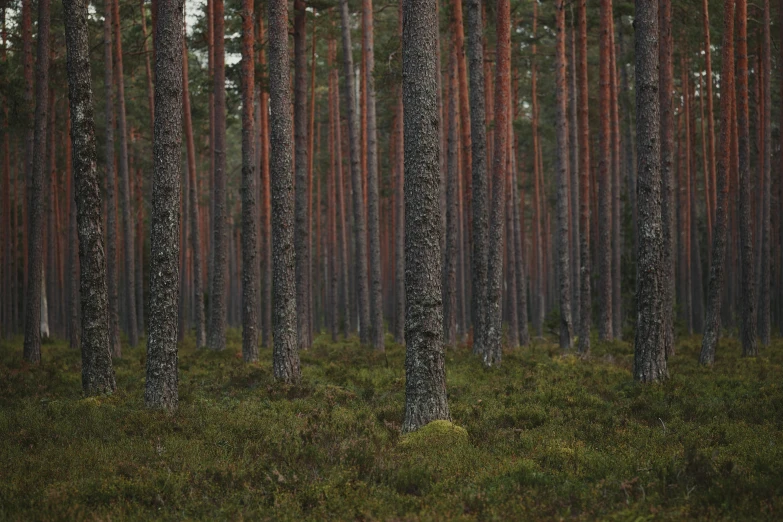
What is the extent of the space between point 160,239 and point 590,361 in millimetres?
11473

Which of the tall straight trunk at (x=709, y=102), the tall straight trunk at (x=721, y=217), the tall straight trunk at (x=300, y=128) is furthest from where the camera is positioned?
the tall straight trunk at (x=709, y=102)

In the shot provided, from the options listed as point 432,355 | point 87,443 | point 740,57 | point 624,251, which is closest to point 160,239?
point 87,443

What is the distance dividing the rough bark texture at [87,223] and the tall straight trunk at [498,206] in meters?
8.47

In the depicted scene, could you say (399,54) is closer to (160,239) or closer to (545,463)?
(160,239)

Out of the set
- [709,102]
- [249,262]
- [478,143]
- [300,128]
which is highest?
[709,102]

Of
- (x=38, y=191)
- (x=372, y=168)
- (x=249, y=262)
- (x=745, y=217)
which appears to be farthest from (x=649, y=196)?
(x=38, y=191)

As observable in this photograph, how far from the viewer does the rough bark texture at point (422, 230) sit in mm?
9070

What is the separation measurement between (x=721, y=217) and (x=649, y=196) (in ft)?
17.4

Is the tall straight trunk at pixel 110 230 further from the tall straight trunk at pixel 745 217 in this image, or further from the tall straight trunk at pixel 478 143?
the tall straight trunk at pixel 745 217

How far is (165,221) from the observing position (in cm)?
1078

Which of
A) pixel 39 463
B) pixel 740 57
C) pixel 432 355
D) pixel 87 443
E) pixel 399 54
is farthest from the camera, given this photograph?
pixel 399 54

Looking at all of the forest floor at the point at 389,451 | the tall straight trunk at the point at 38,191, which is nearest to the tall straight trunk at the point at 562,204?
the forest floor at the point at 389,451

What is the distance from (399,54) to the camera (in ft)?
72.2

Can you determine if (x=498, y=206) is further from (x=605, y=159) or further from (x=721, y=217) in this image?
(x=605, y=159)
